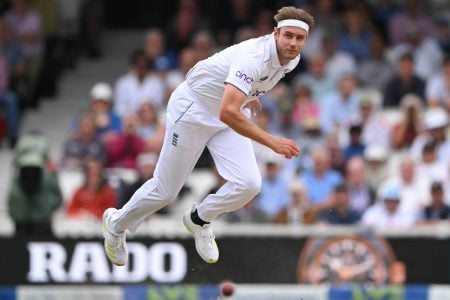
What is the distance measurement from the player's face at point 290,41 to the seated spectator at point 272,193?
5.24 metres

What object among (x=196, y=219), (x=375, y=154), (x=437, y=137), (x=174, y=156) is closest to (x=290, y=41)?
(x=174, y=156)

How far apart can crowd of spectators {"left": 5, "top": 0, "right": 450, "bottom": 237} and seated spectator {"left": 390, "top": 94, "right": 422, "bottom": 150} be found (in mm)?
11

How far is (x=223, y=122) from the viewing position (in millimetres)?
10078

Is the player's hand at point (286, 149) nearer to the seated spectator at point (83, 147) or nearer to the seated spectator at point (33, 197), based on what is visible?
the seated spectator at point (33, 197)

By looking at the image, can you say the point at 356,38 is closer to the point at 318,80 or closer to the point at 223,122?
the point at 318,80

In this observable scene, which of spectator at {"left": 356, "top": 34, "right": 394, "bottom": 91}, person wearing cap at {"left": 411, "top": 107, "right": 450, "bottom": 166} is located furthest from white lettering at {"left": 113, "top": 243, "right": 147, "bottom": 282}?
spectator at {"left": 356, "top": 34, "right": 394, "bottom": 91}

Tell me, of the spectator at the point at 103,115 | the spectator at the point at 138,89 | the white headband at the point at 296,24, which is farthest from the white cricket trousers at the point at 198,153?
the spectator at the point at 138,89

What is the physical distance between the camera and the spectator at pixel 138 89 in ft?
55.9

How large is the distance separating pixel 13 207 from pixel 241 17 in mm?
4608

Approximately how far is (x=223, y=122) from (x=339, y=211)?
5.31 metres

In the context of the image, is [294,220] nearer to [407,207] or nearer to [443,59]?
[407,207]

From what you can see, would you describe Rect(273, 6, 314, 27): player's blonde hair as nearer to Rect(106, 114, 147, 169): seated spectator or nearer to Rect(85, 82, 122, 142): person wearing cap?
Rect(106, 114, 147, 169): seated spectator

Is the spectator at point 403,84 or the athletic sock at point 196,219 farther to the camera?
the spectator at point 403,84

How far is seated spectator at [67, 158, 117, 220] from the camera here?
603 inches
